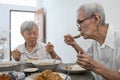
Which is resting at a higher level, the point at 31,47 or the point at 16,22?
the point at 16,22

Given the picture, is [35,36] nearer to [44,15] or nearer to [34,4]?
[44,15]

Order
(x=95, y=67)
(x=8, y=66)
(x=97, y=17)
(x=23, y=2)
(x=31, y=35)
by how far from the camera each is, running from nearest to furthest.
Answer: (x=95, y=67)
(x=97, y=17)
(x=8, y=66)
(x=31, y=35)
(x=23, y=2)

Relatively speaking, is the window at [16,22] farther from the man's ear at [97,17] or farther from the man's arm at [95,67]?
the man's arm at [95,67]

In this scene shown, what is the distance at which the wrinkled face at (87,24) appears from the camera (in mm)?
1153

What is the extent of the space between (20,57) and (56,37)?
6.30ft

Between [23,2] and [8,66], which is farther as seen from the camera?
[23,2]

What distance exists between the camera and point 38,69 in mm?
1335

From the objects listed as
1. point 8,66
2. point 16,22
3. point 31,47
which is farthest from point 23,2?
point 8,66

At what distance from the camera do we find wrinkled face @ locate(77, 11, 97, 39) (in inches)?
45.4

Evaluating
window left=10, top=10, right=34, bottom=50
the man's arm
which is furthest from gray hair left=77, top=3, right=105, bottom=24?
window left=10, top=10, right=34, bottom=50

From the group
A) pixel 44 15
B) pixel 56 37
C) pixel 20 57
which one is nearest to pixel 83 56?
pixel 20 57

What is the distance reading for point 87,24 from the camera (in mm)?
1168

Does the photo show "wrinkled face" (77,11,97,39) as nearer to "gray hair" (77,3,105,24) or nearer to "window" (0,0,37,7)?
"gray hair" (77,3,105,24)

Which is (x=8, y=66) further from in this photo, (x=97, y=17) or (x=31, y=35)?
(x=97, y=17)
